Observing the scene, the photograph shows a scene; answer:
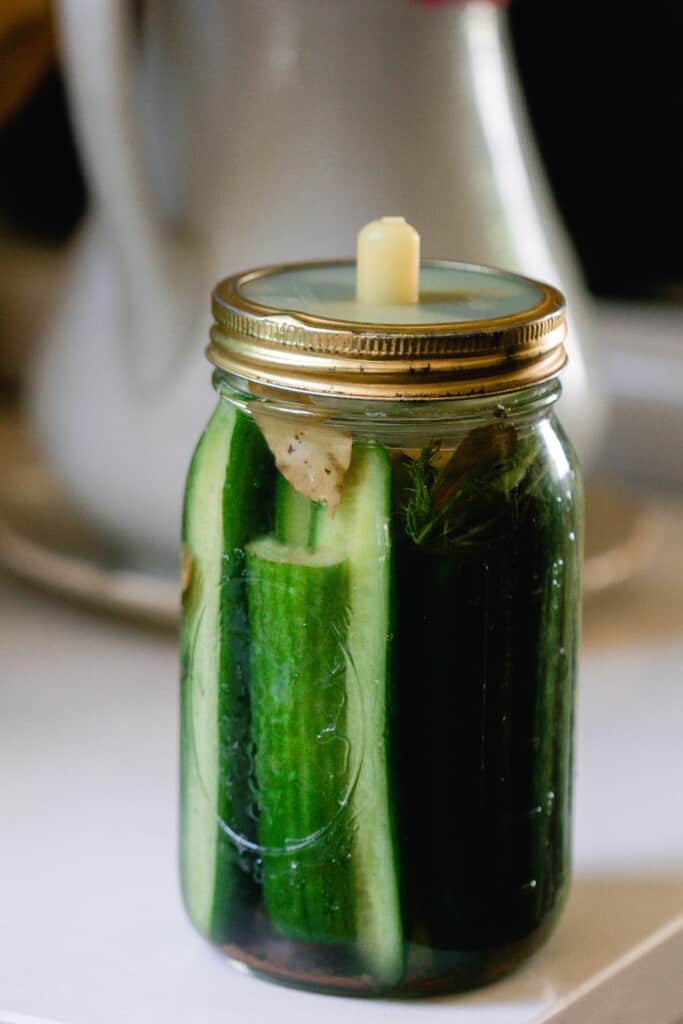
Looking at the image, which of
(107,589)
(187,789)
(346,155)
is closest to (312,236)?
(346,155)

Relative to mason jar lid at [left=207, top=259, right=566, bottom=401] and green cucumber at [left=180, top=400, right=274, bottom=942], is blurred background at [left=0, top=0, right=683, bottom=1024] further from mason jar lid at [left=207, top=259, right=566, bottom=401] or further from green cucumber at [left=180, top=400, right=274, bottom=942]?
mason jar lid at [left=207, top=259, right=566, bottom=401]

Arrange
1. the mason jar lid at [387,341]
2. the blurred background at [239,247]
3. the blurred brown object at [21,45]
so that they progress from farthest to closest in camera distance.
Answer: the blurred brown object at [21,45]
the blurred background at [239,247]
the mason jar lid at [387,341]

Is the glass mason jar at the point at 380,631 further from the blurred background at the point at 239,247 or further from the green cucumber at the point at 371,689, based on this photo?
the blurred background at the point at 239,247

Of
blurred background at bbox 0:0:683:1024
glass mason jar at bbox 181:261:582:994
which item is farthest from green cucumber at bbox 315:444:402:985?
blurred background at bbox 0:0:683:1024

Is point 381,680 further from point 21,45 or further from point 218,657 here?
point 21,45

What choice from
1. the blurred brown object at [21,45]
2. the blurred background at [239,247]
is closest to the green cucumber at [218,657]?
the blurred background at [239,247]

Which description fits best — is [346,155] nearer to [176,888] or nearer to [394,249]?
[394,249]

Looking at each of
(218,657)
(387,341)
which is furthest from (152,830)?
(387,341)
